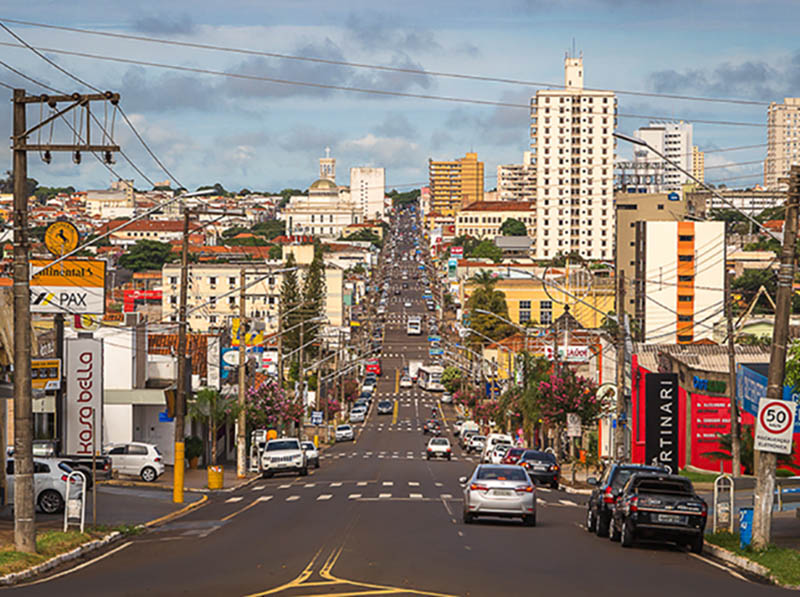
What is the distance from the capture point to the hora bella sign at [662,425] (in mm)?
53125

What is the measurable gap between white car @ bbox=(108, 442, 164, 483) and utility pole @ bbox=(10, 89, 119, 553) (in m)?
29.0

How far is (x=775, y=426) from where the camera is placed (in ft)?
79.7

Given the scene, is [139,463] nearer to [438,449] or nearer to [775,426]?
[438,449]

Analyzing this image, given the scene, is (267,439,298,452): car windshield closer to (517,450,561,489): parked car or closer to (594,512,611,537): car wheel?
(517,450,561,489): parked car

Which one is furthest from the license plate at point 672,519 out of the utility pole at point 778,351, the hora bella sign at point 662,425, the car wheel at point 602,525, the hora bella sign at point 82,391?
the hora bella sign at point 662,425

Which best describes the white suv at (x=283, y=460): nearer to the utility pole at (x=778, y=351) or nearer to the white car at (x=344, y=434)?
the utility pole at (x=778, y=351)

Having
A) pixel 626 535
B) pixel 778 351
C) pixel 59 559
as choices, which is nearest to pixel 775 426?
pixel 778 351

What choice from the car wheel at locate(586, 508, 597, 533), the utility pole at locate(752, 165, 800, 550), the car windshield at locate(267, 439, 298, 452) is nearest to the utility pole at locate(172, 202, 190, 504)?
the car wheel at locate(586, 508, 597, 533)

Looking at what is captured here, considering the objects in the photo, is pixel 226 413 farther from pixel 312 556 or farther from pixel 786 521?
pixel 312 556

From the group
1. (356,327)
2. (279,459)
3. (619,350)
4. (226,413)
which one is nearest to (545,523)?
(619,350)

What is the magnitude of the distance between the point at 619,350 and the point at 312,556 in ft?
78.7

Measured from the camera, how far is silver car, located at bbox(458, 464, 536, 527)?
30375mm

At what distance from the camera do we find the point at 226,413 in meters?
64.7

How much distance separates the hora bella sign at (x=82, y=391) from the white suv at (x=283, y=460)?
36.7 ft
